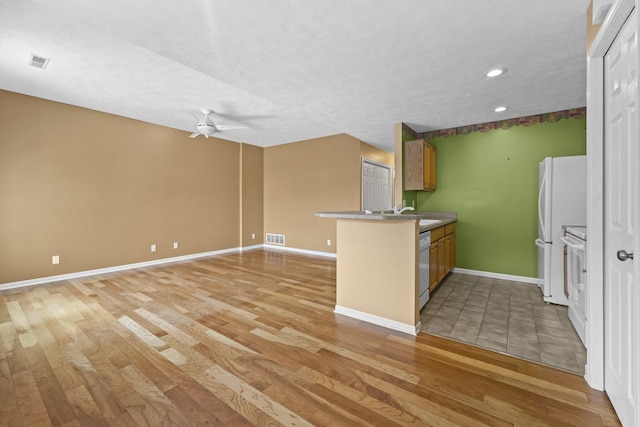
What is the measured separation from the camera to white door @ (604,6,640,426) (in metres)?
1.23

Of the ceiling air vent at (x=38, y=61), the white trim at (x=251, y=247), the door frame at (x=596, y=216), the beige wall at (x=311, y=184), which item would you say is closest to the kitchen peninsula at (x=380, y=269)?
the door frame at (x=596, y=216)

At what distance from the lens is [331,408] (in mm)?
1458

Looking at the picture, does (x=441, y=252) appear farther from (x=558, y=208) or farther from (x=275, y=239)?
(x=275, y=239)

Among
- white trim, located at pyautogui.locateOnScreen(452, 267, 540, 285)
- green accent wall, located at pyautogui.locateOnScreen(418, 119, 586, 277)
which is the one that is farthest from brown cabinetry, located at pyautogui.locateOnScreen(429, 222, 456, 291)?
green accent wall, located at pyautogui.locateOnScreen(418, 119, 586, 277)

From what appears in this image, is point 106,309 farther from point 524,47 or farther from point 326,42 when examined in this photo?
point 524,47

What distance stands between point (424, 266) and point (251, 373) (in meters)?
1.96

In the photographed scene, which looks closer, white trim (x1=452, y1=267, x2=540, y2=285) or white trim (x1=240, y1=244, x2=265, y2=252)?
white trim (x1=452, y1=267, x2=540, y2=285)

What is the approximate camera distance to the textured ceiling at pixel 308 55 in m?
1.79

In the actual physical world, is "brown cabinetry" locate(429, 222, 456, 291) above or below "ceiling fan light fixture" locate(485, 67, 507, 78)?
below

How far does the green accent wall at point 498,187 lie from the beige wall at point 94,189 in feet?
15.7

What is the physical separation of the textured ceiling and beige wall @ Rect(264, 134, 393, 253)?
1625 mm

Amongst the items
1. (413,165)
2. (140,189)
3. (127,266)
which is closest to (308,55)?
(413,165)

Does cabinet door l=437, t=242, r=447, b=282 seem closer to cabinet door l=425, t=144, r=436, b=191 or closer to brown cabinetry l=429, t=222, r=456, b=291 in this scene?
brown cabinetry l=429, t=222, r=456, b=291

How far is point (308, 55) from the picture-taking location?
7.61 feet
